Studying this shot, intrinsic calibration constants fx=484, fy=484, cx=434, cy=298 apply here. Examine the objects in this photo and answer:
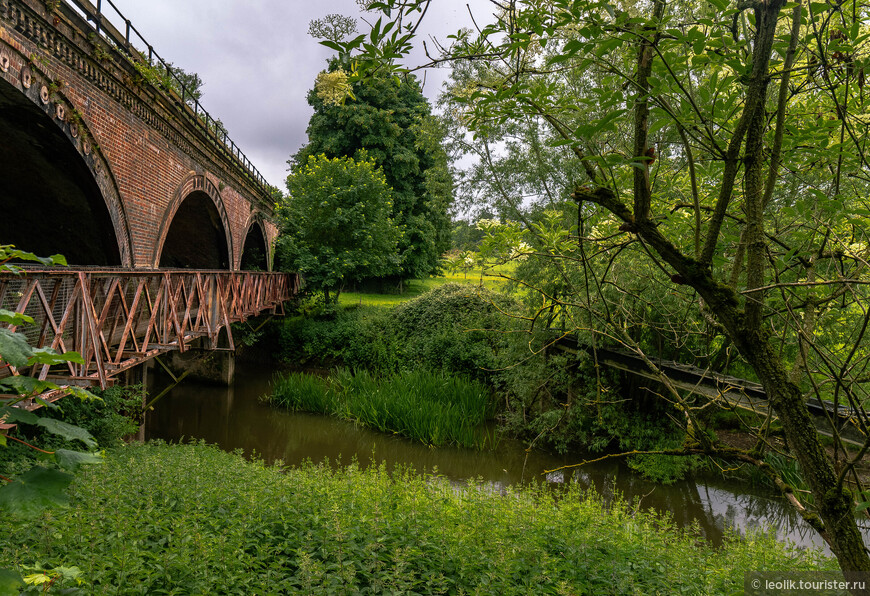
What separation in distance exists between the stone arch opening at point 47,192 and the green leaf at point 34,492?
570 centimetres

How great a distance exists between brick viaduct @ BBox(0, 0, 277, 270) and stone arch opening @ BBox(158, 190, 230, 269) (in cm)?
167

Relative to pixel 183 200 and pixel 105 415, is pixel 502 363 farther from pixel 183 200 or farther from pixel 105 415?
pixel 183 200

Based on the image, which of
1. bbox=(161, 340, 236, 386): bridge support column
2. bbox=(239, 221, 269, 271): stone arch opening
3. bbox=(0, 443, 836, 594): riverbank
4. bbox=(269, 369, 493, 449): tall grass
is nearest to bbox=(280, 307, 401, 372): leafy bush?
bbox=(269, 369, 493, 449): tall grass

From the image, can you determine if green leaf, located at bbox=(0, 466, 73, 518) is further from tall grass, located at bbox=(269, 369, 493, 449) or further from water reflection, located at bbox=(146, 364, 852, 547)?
tall grass, located at bbox=(269, 369, 493, 449)

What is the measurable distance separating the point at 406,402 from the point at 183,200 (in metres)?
6.35

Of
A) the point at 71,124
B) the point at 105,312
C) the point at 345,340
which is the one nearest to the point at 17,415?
the point at 105,312

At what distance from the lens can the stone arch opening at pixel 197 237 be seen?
11.9 m

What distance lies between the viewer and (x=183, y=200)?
10.2 m

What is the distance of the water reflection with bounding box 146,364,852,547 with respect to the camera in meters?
6.53

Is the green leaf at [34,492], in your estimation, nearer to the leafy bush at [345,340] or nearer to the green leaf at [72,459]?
the green leaf at [72,459]

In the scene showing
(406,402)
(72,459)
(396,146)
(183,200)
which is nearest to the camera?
(72,459)

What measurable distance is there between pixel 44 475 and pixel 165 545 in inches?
104

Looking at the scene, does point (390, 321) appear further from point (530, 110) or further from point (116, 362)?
point (530, 110)

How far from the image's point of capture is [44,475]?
0.93 m
